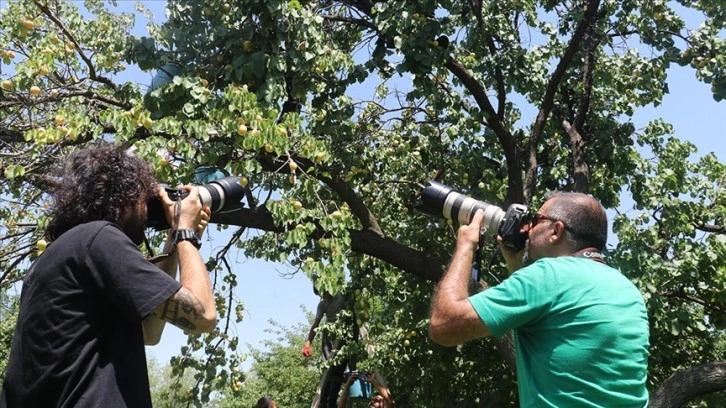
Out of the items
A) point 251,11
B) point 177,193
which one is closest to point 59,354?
point 177,193

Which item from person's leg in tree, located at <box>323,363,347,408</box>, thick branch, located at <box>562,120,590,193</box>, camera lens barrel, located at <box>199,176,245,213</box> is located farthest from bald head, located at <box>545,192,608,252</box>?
person's leg in tree, located at <box>323,363,347,408</box>

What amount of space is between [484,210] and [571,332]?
2.23 feet

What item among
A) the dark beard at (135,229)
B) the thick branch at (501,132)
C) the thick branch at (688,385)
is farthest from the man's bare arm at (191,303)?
the thick branch at (501,132)

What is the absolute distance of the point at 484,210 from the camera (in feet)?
9.37

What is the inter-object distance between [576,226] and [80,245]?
1383 mm

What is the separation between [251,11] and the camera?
6246 mm

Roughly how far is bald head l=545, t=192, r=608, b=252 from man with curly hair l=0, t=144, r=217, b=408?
1.06 m

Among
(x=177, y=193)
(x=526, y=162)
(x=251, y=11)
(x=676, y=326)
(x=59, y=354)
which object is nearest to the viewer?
(x=59, y=354)

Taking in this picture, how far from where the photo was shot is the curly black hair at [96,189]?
2186 mm

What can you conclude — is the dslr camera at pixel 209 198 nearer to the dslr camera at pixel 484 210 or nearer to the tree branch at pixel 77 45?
the dslr camera at pixel 484 210

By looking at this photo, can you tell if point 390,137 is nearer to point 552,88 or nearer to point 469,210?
point 552,88

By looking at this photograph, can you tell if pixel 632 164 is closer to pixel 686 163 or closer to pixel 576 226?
pixel 686 163

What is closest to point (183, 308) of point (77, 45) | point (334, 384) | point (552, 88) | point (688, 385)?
point (77, 45)

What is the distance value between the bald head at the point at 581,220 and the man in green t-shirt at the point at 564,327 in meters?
0.11
